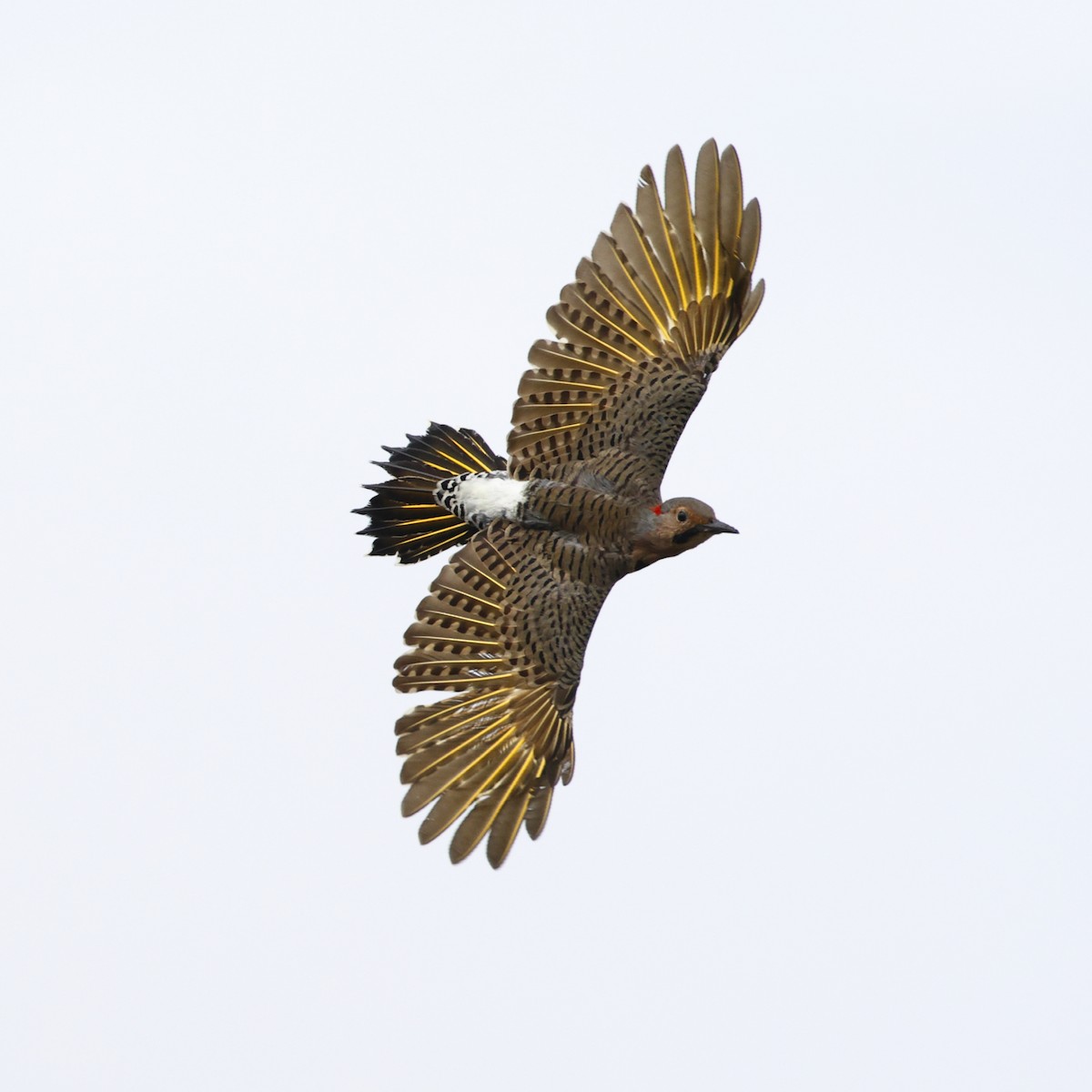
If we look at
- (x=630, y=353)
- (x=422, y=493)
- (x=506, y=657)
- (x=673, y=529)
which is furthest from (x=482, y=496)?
(x=630, y=353)

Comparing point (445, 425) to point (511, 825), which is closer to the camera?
point (511, 825)

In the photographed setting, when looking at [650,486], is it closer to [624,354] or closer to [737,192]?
[624,354]

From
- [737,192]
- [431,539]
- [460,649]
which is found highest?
[737,192]

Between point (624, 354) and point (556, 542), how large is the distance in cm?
149

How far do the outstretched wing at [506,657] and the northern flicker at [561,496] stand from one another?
0.01 meters

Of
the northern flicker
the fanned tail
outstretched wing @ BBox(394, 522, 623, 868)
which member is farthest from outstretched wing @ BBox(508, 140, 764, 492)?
outstretched wing @ BBox(394, 522, 623, 868)

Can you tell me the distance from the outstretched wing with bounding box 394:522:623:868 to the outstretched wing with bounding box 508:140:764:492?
2.31 feet

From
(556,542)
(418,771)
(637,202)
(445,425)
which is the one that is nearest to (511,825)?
(418,771)

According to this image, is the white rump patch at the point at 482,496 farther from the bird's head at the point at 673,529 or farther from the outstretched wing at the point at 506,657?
the bird's head at the point at 673,529

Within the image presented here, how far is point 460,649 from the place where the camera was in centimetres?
1608

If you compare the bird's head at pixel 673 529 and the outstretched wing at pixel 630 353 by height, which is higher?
the outstretched wing at pixel 630 353

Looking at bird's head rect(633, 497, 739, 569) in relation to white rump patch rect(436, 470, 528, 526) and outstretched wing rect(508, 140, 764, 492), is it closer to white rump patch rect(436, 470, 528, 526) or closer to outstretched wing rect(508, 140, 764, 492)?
outstretched wing rect(508, 140, 764, 492)

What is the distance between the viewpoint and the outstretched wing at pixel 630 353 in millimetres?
16453

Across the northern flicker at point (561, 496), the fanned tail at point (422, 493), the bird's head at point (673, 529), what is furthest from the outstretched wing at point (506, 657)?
the fanned tail at point (422, 493)
